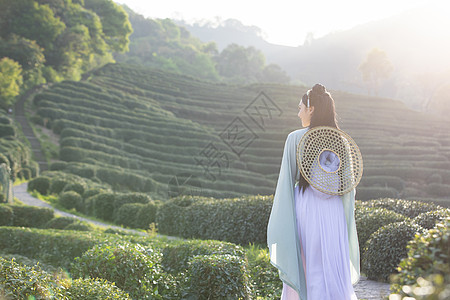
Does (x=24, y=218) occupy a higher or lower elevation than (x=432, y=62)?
lower

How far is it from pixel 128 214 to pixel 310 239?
9.60m

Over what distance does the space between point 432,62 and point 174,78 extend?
58540 millimetres

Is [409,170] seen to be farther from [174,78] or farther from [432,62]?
[432,62]

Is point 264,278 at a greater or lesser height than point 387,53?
lesser

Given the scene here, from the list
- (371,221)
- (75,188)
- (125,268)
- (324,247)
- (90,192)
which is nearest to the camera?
(324,247)

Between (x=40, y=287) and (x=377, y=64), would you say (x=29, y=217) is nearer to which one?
(x=40, y=287)

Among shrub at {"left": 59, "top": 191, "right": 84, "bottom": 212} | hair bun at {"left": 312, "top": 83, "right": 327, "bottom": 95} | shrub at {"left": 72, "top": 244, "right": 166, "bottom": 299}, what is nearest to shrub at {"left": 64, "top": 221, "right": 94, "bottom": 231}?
shrub at {"left": 59, "top": 191, "right": 84, "bottom": 212}

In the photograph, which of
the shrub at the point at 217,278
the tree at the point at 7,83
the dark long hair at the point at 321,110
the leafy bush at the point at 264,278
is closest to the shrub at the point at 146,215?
the leafy bush at the point at 264,278

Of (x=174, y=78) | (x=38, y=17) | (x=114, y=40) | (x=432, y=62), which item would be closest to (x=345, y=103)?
(x=174, y=78)

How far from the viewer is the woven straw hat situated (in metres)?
→ 2.73

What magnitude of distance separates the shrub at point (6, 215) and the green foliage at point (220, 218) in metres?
3.57

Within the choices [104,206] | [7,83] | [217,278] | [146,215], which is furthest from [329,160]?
[7,83]

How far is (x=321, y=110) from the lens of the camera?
2826 mm

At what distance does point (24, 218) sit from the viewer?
31.3 feet
